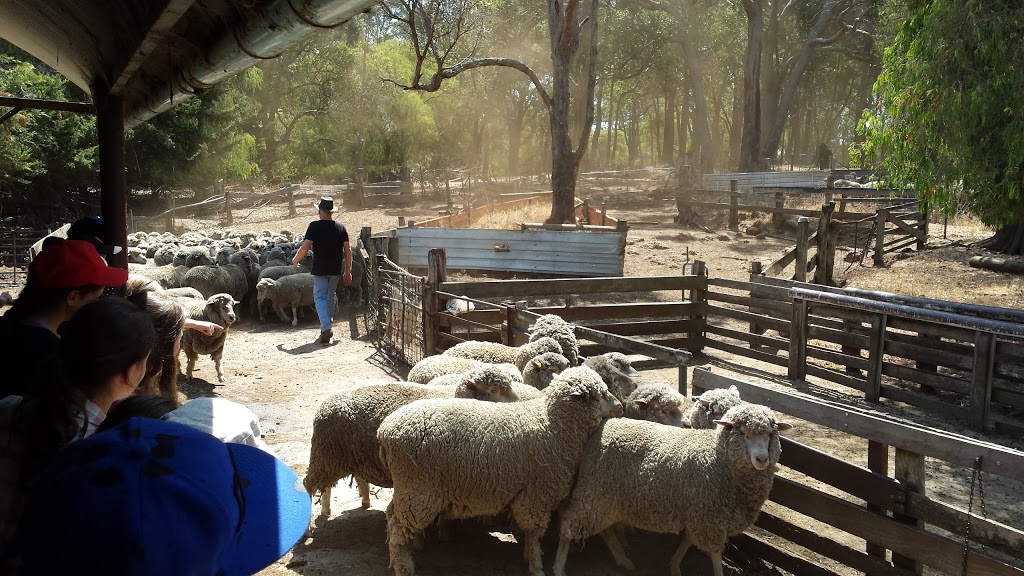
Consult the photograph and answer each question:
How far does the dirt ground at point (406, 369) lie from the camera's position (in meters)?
4.63

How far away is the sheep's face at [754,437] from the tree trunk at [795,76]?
110 ft

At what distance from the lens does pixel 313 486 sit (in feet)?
16.3

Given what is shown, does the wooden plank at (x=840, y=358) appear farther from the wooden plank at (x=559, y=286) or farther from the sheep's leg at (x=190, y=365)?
the sheep's leg at (x=190, y=365)

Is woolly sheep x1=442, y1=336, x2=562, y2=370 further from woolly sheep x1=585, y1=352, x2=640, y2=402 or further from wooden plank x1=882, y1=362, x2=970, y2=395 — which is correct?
wooden plank x1=882, y1=362, x2=970, y2=395

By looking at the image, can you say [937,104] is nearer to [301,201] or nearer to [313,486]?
[313,486]

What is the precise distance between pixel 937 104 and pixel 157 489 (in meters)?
10.6

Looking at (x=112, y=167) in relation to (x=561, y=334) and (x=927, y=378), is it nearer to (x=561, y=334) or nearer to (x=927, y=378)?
(x=561, y=334)

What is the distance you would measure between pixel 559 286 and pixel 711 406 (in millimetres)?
4694

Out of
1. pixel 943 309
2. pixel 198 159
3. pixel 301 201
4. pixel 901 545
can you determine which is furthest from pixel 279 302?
pixel 301 201

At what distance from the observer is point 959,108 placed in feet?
29.7

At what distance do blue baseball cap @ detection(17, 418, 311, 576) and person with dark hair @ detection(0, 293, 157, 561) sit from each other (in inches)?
23.7

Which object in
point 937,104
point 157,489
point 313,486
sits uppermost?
point 937,104

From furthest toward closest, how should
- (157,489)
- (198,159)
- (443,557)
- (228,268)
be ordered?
(198,159) < (228,268) < (443,557) < (157,489)

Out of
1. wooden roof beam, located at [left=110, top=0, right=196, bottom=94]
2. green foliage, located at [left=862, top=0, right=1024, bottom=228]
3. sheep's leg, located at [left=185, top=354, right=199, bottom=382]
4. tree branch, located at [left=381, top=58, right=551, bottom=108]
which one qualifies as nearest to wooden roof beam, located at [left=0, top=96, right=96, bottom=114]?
wooden roof beam, located at [left=110, top=0, right=196, bottom=94]
